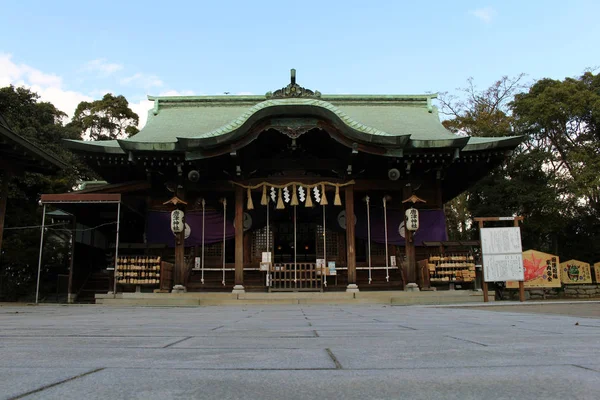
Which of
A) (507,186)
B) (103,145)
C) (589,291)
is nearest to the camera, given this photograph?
(103,145)

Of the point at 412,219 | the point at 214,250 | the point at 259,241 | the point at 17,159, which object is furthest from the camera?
the point at 259,241

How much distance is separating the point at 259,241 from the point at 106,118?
18906 millimetres

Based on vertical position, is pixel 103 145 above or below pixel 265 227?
above

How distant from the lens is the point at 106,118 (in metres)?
29.1

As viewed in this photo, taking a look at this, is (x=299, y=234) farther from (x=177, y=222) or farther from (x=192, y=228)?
(x=177, y=222)

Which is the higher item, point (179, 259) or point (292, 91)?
point (292, 91)

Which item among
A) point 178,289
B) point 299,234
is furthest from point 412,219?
point 178,289

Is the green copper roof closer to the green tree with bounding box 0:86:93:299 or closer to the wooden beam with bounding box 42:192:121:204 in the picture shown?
the wooden beam with bounding box 42:192:121:204

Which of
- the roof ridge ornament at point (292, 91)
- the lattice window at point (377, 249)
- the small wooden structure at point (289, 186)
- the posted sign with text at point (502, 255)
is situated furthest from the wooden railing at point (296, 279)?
the roof ridge ornament at point (292, 91)

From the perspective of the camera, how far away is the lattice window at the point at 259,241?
15.2 m

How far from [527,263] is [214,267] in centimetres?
1224

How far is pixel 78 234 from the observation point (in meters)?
14.7

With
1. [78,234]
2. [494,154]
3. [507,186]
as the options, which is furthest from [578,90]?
[78,234]

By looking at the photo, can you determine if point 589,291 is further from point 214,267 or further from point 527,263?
point 214,267
